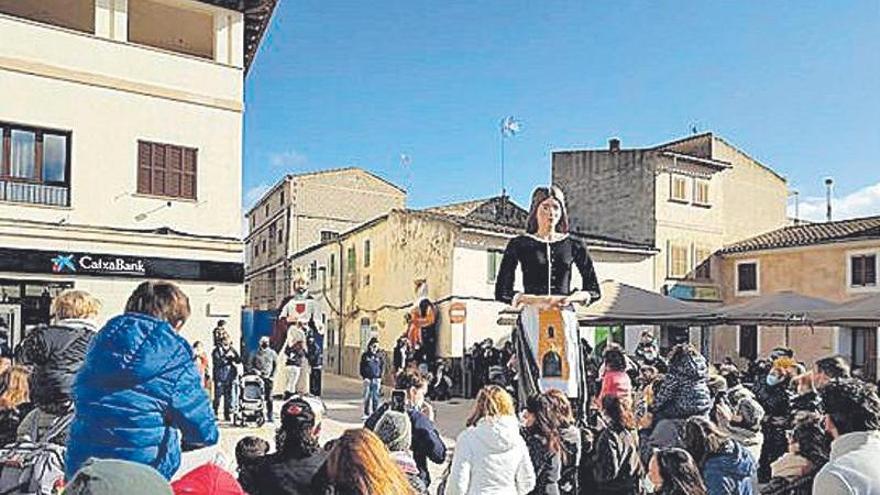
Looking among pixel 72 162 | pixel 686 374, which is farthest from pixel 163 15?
pixel 686 374

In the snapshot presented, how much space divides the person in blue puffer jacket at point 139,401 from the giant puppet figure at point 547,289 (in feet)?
6.85

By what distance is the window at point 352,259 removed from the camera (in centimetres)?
3111

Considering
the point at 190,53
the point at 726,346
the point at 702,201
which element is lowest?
the point at 726,346

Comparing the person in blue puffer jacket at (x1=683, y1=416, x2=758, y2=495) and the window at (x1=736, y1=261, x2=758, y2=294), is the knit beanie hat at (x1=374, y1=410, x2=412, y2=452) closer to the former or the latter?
the person in blue puffer jacket at (x1=683, y1=416, x2=758, y2=495)

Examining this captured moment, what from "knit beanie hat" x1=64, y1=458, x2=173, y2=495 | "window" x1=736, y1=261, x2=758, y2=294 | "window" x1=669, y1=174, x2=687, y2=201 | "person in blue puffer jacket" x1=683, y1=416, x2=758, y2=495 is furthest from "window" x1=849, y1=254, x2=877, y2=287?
"knit beanie hat" x1=64, y1=458, x2=173, y2=495

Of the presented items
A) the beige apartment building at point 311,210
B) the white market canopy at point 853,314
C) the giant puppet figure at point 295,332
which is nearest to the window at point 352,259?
the beige apartment building at point 311,210

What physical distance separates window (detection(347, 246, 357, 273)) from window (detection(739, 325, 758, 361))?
13659 millimetres

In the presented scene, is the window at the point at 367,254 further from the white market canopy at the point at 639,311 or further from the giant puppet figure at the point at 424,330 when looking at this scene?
the white market canopy at the point at 639,311

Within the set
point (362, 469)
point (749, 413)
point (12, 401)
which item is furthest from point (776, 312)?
point (362, 469)

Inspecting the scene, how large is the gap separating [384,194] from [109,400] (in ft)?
130

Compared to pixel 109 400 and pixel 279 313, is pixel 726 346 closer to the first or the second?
pixel 279 313

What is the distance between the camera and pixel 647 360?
14.7m

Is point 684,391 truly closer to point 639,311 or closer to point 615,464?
point 615,464

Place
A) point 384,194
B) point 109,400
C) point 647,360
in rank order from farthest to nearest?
point 384,194, point 647,360, point 109,400
